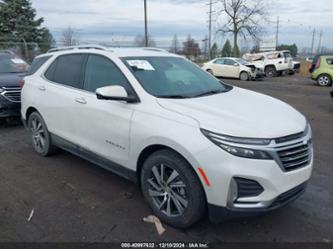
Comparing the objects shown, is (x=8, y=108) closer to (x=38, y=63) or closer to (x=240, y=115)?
(x=38, y=63)

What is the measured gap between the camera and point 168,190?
116 inches

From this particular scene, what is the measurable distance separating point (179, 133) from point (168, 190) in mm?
646

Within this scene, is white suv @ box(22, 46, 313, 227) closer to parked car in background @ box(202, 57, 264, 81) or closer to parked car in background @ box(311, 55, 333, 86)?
parked car in background @ box(311, 55, 333, 86)

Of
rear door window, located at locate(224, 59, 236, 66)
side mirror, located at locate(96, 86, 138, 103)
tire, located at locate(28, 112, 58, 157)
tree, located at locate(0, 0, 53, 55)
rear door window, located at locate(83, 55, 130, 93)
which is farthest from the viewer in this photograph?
tree, located at locate(0, 0, 53, 55)

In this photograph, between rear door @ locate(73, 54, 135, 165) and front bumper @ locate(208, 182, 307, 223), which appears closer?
front bumper @ locate(208, 182, 307, 223)

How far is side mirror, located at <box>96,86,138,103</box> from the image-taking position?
3109 millimetres

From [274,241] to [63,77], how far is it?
3.47 metres

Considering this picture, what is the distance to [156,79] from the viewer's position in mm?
3453

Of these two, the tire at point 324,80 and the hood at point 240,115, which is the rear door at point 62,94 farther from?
the tire at point 324,80

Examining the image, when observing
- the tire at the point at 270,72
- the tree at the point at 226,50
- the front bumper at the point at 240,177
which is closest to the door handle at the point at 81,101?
the front bumper at the point at 240,177

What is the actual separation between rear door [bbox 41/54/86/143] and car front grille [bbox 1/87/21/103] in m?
2.12

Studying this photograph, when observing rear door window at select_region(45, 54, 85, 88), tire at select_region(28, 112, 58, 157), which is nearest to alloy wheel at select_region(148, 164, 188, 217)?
rear door window at select_region(45, 54, 85, 88)

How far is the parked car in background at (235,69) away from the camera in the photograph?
63.9 ft

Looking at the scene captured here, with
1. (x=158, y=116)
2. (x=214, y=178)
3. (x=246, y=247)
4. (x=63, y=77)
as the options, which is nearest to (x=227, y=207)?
(x=214, y=178)
